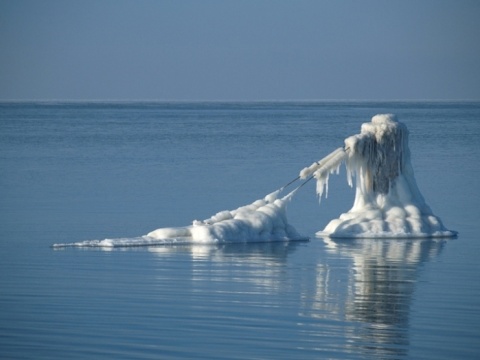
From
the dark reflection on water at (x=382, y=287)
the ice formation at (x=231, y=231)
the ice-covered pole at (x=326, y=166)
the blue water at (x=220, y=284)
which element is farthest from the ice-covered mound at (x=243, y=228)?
the dark reflection on water at (x=382, y=287)

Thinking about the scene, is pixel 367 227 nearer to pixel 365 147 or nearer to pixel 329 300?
pixel 365 147

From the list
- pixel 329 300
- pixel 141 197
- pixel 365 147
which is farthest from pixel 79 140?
pixel 329 300

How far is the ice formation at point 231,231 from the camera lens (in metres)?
25.7

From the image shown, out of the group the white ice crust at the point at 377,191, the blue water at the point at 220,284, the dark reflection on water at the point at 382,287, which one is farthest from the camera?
the white ice crust at the point at 377,191

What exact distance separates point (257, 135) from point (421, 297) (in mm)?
65534

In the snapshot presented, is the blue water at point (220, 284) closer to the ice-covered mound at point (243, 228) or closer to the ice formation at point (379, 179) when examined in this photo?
the ice-covered mound at point (243, 228)

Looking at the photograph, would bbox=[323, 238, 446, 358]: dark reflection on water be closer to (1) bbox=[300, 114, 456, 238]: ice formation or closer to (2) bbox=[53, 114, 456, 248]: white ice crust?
(2) bbox=[53, 114, 456, 248]: white ice crust

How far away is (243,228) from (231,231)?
321 mm

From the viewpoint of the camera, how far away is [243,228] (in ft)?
85.4

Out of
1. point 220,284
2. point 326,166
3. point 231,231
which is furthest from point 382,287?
point 326,166

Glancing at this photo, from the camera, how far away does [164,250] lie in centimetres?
2516

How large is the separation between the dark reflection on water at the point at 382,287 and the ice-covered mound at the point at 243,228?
1.11m

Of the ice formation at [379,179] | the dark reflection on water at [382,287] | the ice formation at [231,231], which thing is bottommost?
the dark reflection on water at [382,287]

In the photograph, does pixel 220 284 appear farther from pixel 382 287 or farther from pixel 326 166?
pixel 326 166
